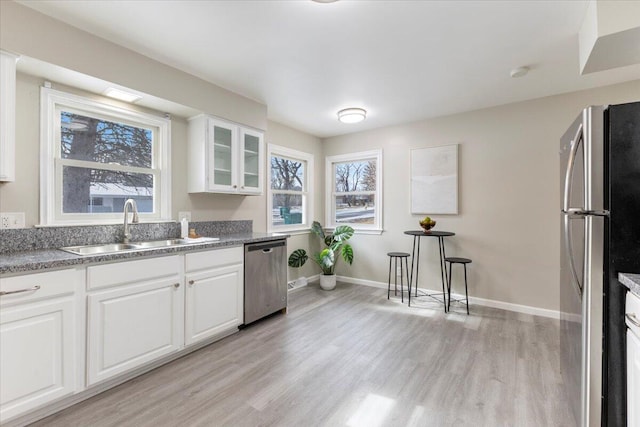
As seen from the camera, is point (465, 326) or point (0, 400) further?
point (465, 326)

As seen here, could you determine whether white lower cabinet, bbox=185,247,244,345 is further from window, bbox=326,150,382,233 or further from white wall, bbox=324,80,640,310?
white wall, bbox=324,80,640,310

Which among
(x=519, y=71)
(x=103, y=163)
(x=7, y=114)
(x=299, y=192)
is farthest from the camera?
(x=299, y=192)

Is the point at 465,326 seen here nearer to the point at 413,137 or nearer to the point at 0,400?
A: the point at 413,137

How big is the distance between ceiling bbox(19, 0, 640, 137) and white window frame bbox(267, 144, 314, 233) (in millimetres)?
1001

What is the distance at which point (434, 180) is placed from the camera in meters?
4.06

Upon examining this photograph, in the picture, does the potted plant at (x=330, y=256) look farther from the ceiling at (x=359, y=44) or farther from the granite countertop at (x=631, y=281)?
the granite countertop at (x=631, y=281)

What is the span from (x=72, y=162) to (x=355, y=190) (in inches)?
145

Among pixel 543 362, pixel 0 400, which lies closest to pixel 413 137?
pixel 543 362

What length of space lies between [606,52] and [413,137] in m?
2.42

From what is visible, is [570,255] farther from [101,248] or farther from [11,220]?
[11,220]

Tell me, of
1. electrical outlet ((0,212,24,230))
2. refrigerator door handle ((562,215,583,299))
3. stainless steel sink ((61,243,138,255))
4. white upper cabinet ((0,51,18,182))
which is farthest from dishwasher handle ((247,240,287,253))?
refrigerator door handle ((562,215,583,299))

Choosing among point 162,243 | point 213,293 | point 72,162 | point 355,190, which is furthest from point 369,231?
point 72,162

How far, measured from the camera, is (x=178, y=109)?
2.85 metres

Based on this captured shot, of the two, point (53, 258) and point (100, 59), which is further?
point (100, 59)
